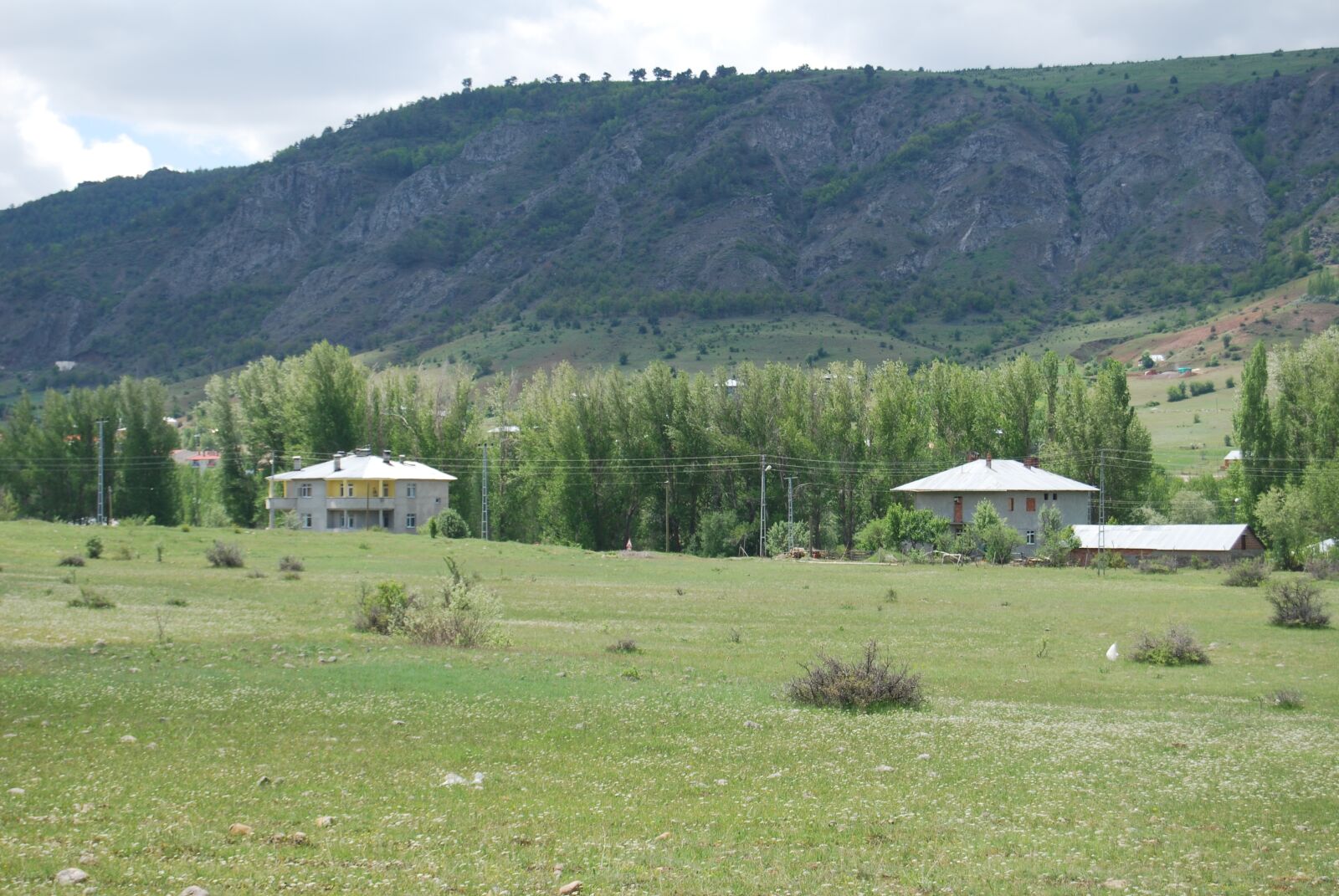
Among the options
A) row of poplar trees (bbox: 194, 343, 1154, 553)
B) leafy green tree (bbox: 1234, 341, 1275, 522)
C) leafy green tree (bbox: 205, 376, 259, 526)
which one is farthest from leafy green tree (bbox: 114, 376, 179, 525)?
leafy green tree (bbox: 1234, 341, 1275, 522)

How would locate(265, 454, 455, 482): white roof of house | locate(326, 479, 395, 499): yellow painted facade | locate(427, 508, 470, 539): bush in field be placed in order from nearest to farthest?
Result: locate(427, 508, 470, 539): bush in field, locate(265, 454, 455, 482): white roof of house, locate(326, 479, 395, 499): yellow painted facade

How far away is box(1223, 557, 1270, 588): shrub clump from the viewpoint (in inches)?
1966

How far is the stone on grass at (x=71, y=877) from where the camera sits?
8.34 metres

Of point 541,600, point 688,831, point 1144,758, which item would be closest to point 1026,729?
point 1144,758

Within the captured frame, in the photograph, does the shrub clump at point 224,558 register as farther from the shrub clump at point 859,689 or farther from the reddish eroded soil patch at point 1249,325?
the reddish eroded soil patch at point 1249,325

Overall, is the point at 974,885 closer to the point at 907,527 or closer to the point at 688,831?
the point at 688,831

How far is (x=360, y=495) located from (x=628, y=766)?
7351 centimetres

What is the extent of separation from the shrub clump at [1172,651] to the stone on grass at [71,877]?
2108 centimetres

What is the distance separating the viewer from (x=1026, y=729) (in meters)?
15.5

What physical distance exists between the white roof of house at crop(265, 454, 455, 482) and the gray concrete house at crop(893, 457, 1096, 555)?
32062 millimetres

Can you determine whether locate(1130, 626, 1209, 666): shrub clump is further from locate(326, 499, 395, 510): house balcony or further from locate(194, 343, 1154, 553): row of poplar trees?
locate(326, 499, 395, 510): house balcony

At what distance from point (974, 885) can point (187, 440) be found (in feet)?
586

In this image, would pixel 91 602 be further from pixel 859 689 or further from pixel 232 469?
pixel 232 469

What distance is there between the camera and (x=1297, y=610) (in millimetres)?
32156
